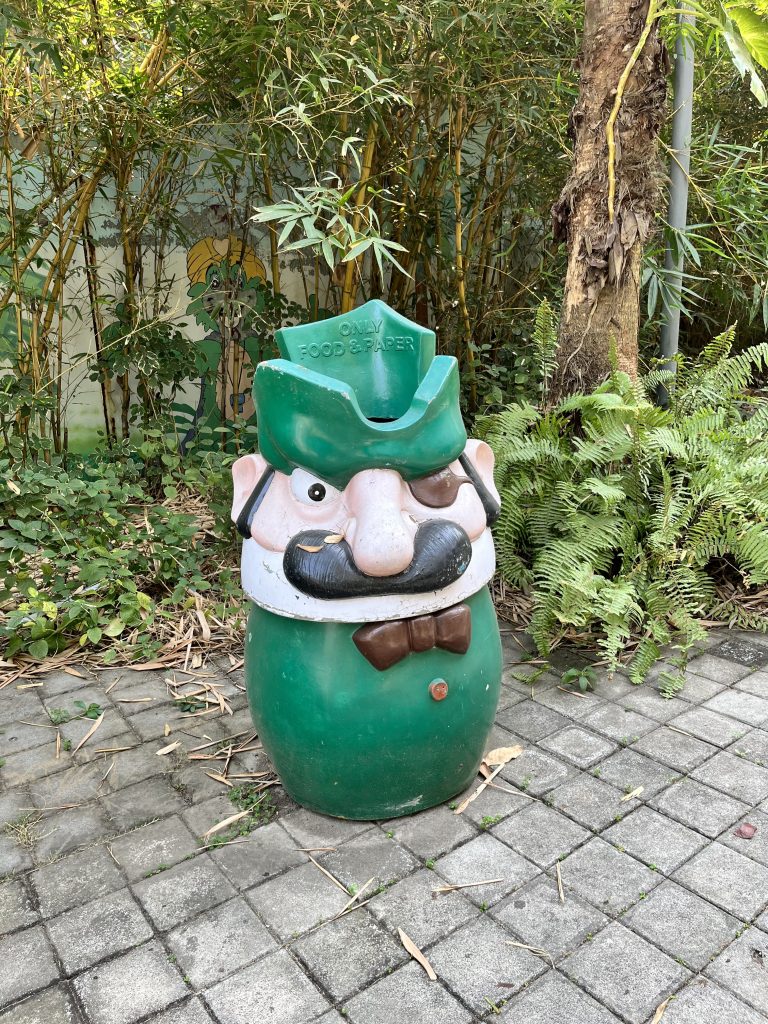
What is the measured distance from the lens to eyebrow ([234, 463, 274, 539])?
2213mm

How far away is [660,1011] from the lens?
1.65 meters

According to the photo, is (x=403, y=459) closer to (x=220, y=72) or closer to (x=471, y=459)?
(x=471, y=459)

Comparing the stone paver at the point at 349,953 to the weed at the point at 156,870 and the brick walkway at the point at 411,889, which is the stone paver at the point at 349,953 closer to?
the brick walkway at the point at 411,889

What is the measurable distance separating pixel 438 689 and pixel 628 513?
5.31 feet

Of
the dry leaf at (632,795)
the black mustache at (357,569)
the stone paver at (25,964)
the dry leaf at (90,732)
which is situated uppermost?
the black mustache at (357,569)

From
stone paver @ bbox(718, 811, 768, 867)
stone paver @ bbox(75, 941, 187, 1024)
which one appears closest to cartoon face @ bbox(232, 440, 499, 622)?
stone paver @ bbox(75, 941, 187, 1024)

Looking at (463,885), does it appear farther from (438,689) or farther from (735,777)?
(735,777)

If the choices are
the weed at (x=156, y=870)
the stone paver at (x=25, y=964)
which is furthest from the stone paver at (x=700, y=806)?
the stone paver at (x=25, y=964)

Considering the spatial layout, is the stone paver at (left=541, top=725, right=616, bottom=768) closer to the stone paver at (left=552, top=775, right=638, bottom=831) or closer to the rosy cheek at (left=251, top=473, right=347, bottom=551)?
the stone paver at (left=552, top=775, right=638, bottom=831)

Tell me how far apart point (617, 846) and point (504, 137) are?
4176 millimetres

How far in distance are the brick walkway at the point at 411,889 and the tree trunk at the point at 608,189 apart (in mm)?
1786

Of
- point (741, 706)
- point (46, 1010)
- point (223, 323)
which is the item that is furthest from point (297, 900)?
point (223, 323)

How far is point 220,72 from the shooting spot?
3.75 meters

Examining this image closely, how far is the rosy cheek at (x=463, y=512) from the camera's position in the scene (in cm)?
211
